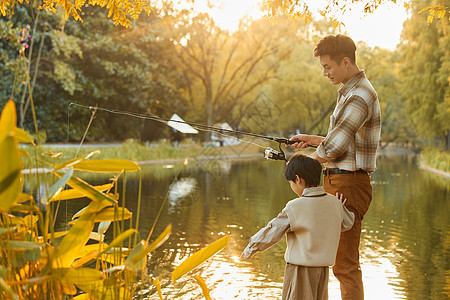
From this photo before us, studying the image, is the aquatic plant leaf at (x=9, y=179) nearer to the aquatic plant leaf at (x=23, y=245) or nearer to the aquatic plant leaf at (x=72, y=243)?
the aquatic plant leaf at (x=23, y=245)

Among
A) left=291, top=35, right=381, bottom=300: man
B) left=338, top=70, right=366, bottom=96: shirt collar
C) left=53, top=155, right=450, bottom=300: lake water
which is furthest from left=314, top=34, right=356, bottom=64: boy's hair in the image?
left=53, top=155, right=450, bottom=300: lake water

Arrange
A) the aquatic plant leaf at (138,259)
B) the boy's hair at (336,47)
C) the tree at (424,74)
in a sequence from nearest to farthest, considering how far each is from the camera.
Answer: the aquatic plant leaf at (138,259)
the boy's hair at (336,47)
the tree at (424,74)

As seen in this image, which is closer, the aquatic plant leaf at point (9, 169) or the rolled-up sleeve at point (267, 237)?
the aquatic plant leaf at point (9, 169)

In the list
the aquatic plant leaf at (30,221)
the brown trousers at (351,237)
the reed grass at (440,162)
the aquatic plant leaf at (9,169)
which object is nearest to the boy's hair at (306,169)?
the brown trousers at (351,237)

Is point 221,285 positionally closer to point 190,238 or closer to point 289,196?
point 190,238

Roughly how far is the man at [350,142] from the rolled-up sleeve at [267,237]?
47 centimetres

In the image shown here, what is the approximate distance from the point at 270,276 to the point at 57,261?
162 inches

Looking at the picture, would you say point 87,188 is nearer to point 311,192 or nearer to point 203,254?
point 203,254

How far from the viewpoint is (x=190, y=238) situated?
9.04 metres

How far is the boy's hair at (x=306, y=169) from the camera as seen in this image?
12.1 feet

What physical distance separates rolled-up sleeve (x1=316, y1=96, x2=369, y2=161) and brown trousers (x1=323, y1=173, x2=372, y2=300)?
19 centimetres

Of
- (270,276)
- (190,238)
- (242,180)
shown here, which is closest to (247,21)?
(242,180)

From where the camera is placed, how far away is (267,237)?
3.60 m

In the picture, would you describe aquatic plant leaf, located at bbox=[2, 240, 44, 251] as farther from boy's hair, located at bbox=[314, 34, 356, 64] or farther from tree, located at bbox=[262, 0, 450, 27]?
tree, located at bbox=[262, 0, 450, 27]
